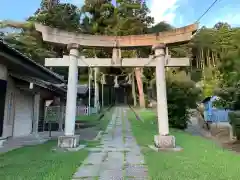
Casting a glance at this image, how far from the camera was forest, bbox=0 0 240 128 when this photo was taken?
1481 centimetres

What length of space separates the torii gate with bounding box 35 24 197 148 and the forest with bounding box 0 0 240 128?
3.97 m

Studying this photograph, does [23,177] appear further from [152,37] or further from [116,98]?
[116,98]

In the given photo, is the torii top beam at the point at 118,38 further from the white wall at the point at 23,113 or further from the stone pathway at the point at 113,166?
the white wall at the point at 23,113

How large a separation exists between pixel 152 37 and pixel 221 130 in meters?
10.5

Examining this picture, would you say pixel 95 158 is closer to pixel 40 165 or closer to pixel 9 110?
pixel 40 165

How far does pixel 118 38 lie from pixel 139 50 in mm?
9735

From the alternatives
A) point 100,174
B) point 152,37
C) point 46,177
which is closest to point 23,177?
point 46,177

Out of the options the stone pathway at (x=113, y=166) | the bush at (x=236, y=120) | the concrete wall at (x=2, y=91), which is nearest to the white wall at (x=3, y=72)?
the concrete wall at (x=2, y=91)

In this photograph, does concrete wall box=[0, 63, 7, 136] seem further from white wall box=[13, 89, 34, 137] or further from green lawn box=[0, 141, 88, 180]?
green lawn box=[0, 141, 88, 180]

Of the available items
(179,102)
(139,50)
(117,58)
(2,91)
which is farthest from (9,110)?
(139,50)

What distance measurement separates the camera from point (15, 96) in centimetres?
1064

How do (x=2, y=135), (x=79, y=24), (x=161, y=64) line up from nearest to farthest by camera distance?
(x=161, y=64)
(x=2, y=135)
(x=79, y=24)

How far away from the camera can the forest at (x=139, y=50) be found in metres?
14.8

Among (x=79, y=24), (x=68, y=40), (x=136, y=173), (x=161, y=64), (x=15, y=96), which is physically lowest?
(x=136, y=173)
